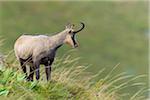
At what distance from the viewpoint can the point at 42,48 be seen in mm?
7250

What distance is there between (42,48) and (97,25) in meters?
29.0

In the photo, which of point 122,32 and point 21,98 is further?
point 122,32

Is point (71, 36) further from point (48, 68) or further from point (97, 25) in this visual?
point (97, 25)

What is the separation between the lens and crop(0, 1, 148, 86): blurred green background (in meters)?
29.5

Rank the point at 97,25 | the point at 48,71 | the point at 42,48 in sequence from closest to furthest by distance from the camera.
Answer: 1. the point at 42,48
2. the point at 48,71
3. the point at 97,25

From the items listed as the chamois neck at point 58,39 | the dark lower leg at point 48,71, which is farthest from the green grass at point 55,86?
the chamois neck at point 58,39

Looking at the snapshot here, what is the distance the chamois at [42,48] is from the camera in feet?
23.7

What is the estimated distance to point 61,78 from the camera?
7742 mm

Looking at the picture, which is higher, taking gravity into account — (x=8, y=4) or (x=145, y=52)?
(x=8, y=4)

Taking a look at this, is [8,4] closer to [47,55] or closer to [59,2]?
[59,2]

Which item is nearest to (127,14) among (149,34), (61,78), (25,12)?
(149,34)

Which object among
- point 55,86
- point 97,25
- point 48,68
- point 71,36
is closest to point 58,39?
point 71,36

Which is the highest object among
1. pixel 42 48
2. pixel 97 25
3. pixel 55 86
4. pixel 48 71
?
pixel 97 25

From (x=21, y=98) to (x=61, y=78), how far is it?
1.09 m
